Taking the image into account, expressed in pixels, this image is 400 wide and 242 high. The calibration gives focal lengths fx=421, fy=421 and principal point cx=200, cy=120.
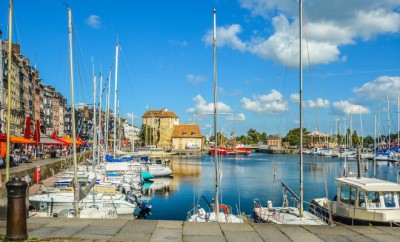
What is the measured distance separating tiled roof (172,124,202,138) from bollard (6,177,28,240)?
181126mm

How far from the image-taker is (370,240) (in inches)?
395

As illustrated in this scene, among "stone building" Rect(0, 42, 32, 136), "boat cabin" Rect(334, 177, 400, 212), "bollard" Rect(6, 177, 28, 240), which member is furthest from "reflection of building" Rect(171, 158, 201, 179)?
"bollard" Rect(6, 177, 28, 240)

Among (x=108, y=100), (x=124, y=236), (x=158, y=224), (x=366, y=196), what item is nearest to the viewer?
(x=124, y=236)

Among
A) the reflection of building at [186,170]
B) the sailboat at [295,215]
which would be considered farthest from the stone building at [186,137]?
the sailboat at [295,215]

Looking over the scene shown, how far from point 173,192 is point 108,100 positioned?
812 inches

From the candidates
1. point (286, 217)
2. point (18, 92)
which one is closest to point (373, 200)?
point (286, 217)

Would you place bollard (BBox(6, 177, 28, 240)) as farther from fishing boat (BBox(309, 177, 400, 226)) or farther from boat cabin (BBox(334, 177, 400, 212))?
boat cabin (BBox(334, 177, 400, 212))

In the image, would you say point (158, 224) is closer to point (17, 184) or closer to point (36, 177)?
point (17, 184)

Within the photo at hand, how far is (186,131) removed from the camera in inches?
7598

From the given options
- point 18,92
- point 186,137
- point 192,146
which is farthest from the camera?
point 186,137

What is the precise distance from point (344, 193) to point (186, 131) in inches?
6714

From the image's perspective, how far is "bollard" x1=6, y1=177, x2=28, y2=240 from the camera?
9.10 metres

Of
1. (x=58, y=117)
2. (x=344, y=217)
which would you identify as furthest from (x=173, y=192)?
(x=58, y=117)

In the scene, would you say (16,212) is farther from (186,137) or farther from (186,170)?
(186,137)
